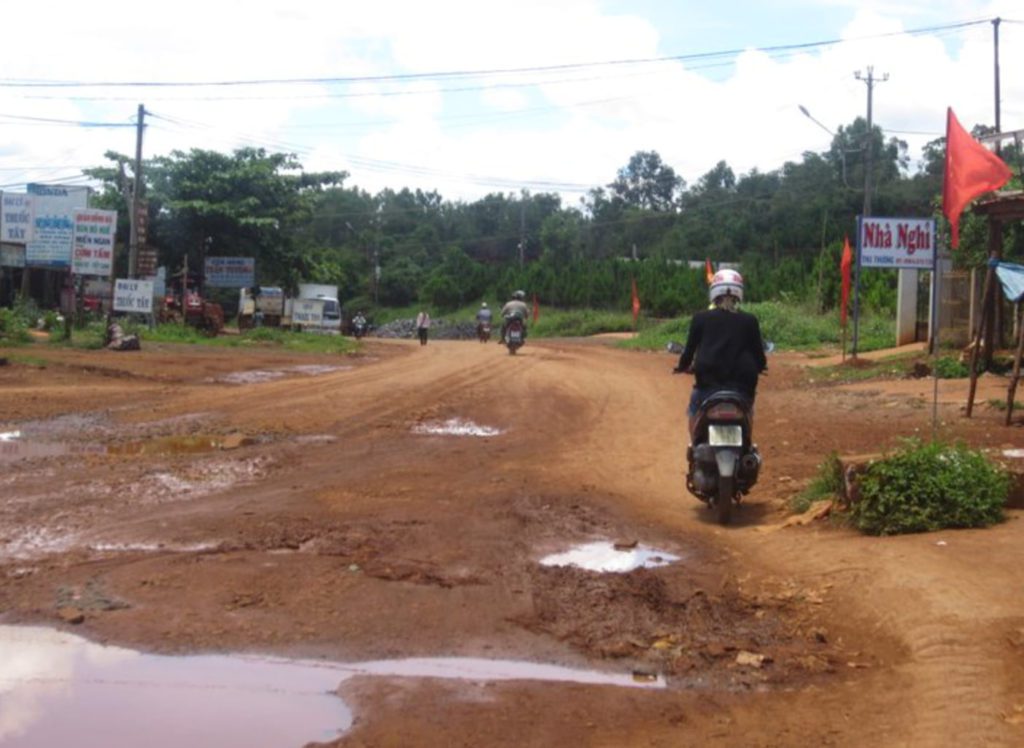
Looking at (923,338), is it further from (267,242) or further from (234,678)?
(267,242)

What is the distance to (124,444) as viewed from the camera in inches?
474

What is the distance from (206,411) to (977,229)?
1527cm

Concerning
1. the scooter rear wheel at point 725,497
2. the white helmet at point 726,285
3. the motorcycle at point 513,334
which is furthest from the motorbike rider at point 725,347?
the motorcycle at point 513,334

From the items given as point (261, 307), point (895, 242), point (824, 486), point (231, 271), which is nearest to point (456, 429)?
point (824, 486)

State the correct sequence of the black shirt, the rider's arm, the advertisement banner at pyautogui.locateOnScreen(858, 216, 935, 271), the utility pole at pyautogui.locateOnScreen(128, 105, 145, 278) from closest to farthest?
1. the black shirt
2. the rider's arm
3. the advertisement banner at pyautogui.locateOnScreen(858, 216, 935, 271)
4. the utility pole at pyautogui.locateOnScreen(128, 105, 145, 278)

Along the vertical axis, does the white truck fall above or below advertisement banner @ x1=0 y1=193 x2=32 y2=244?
below

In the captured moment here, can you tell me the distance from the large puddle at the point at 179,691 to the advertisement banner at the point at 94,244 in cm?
2761

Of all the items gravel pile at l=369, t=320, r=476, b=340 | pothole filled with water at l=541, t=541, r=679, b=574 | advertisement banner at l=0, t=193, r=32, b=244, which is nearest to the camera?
pothole filled with water at l=541, t=541, r=679, b=574

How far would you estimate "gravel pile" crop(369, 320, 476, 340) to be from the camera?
6100 cm

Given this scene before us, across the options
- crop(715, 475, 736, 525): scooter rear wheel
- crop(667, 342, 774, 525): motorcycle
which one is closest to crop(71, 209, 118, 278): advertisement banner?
crop(667, 342, 774, 525): motorcycle

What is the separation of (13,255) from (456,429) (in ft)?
122

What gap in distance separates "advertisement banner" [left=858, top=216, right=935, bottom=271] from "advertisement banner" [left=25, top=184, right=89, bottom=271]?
28.0 m

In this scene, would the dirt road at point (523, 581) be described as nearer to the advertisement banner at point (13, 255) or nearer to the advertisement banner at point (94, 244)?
the advertisement banner at point (94, 244)

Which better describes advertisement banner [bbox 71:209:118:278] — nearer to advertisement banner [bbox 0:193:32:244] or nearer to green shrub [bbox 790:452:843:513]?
advertisement banner [bbox 0:193:32:244]
